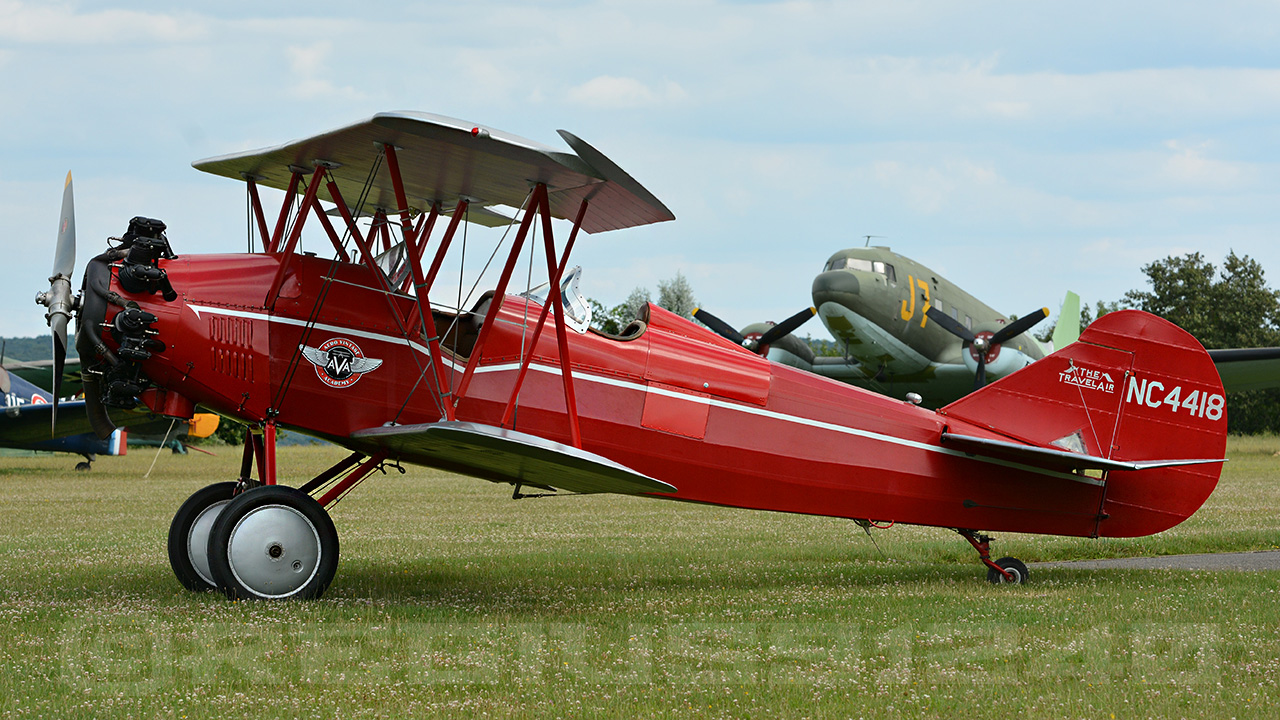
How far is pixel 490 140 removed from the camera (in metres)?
6.79

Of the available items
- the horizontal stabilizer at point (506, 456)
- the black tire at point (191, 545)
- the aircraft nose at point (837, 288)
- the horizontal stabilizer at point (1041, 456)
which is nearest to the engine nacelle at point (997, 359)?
the aircraft nose at point (837, 288)

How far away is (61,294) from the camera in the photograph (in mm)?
7176

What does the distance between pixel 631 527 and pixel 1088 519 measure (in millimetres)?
6514

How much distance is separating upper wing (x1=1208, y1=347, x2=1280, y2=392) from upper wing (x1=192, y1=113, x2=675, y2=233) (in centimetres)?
2168

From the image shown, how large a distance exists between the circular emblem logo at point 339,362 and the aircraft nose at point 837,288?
805 inches

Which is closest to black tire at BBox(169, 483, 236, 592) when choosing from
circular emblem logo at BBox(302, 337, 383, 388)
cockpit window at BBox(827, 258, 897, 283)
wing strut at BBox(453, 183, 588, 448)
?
circular emblem logo at BBox(302, 337, 383, 388)

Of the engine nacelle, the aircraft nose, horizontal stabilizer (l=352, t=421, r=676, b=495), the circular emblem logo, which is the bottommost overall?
horizontal stabilizer (l=352, t=421, r=676, b=495)

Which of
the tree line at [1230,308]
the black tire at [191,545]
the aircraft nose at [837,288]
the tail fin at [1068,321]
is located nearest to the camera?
the black tire at [191,545]

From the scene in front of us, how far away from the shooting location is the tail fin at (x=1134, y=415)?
954 cm

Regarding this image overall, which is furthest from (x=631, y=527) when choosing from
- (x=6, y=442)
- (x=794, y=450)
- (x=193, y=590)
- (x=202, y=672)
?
(x=6, y=442)

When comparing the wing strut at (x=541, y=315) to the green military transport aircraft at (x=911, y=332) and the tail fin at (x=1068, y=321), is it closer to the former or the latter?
the green military transport aircraft at (x=911, y=332)

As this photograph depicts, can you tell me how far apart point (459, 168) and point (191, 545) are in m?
3.48

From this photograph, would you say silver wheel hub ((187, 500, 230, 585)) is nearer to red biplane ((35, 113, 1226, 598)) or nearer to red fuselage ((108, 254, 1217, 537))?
red biplane ((35, 113, 1226, 598))

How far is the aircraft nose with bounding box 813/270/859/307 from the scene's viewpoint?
1053 inches
